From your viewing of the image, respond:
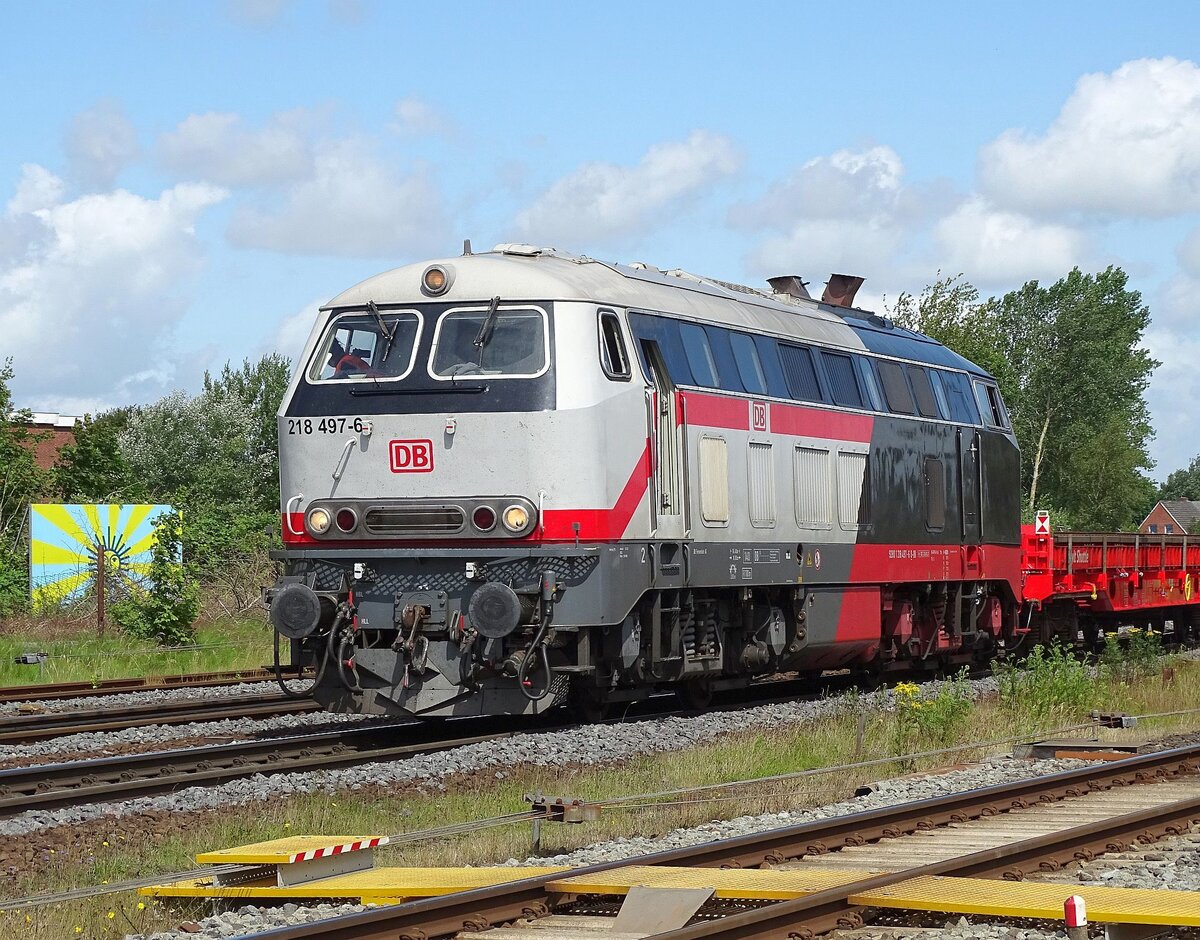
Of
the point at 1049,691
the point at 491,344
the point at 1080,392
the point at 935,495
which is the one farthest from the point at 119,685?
the point at 1080,392

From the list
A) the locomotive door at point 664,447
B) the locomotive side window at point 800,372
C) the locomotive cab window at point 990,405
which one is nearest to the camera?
the locomotive door at point 664,447

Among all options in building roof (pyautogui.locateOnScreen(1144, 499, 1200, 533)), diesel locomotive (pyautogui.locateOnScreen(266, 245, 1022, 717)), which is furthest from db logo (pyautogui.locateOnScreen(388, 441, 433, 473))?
building roof (pyautogui.locateOnScreen(1144, 499, 1200, 533))

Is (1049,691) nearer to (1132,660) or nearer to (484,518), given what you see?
(1132,660)

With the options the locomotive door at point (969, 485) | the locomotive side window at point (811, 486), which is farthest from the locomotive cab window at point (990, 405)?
the locomotive side window at point (811, 486)

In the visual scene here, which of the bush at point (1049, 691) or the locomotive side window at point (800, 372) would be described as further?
the locomotive side window at point (800, 372)

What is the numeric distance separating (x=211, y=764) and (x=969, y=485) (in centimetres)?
1091

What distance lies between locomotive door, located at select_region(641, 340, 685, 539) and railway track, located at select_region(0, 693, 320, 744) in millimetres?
4566

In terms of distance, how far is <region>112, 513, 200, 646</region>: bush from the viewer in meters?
24.9

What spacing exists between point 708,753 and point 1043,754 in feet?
8.81

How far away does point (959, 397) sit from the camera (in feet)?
67.7

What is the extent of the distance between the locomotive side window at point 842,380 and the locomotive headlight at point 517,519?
17.4 ft

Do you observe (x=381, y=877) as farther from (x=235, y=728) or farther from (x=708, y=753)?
(x=235, y=728)

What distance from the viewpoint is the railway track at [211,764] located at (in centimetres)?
1116

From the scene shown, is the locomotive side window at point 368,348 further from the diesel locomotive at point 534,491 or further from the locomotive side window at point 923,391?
the locomotive side window at point 923,391
